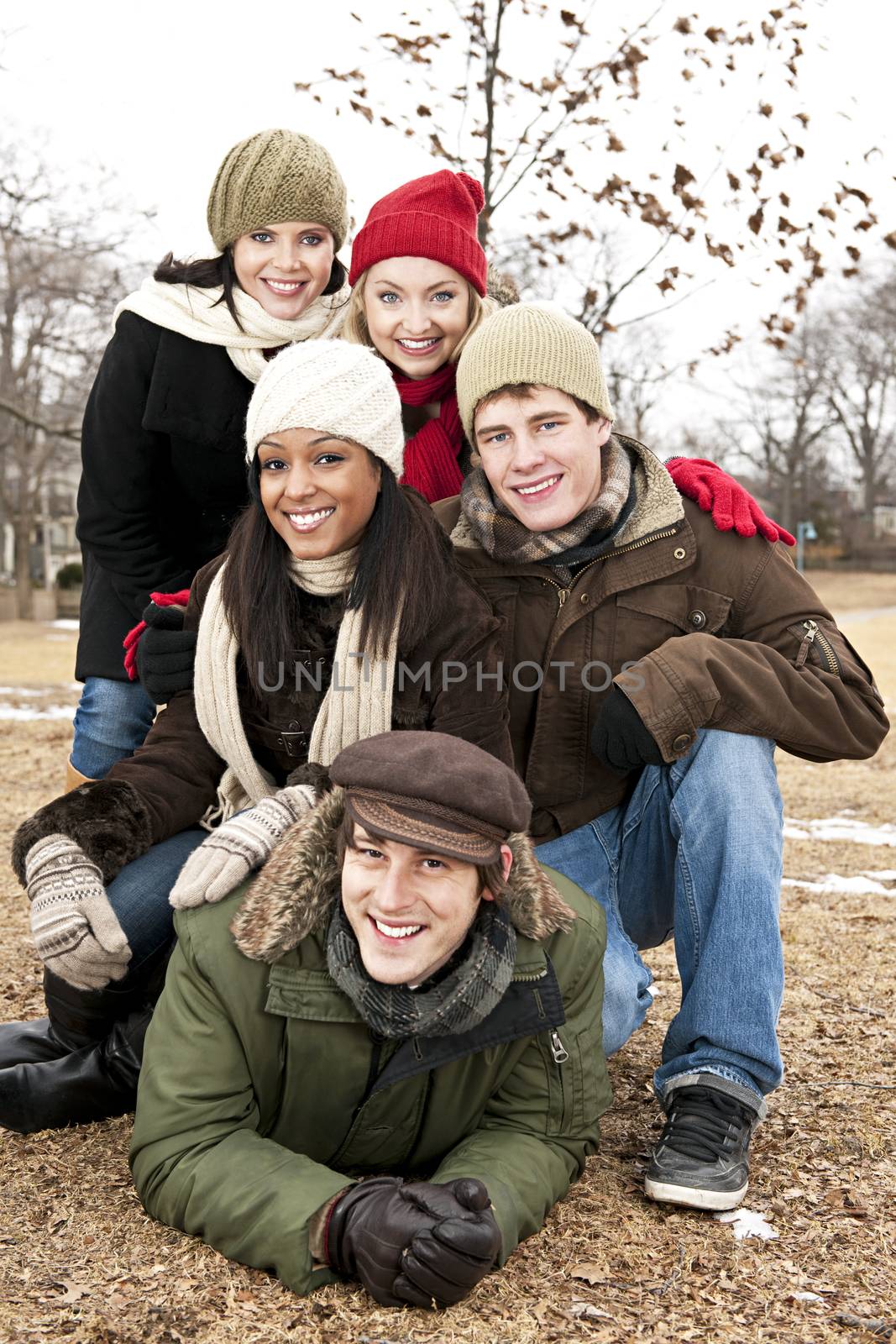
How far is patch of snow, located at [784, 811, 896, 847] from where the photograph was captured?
263 inches

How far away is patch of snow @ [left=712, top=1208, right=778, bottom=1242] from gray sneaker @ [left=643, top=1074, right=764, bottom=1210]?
2 cm

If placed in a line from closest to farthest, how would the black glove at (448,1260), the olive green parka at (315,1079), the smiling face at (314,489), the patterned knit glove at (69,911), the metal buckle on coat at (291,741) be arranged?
the black glove at (448,1260)
the olive green parka at (315,1079)
the patterned knit glove at (69,911)
the smiling face at (314,489)
the metal buckle on coat at (291,741)

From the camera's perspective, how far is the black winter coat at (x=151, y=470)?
3686mm

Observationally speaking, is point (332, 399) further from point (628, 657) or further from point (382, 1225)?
point (382, 1225)

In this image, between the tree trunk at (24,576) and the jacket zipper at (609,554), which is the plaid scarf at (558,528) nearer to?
the jacket zipper at (609,554)

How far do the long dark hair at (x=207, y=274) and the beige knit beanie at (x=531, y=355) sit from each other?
32.3 inches

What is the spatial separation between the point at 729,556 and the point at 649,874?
0.81 meters

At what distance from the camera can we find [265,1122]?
2582 millimetres

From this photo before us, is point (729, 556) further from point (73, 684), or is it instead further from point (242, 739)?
point (73, 684)

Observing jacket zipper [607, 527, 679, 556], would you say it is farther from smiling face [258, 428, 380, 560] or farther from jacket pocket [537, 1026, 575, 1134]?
jacket pocket [537, 1026, 575, 1134]

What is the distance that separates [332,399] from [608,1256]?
186 centimetres

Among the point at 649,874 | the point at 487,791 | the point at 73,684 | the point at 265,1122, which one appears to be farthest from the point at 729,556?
the point at 73,684

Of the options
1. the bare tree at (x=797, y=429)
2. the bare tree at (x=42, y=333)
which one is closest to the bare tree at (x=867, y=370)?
the bare tree at (x=797, y=429)

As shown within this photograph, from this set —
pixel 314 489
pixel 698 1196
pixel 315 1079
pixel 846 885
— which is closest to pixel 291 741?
pixel 314 489
